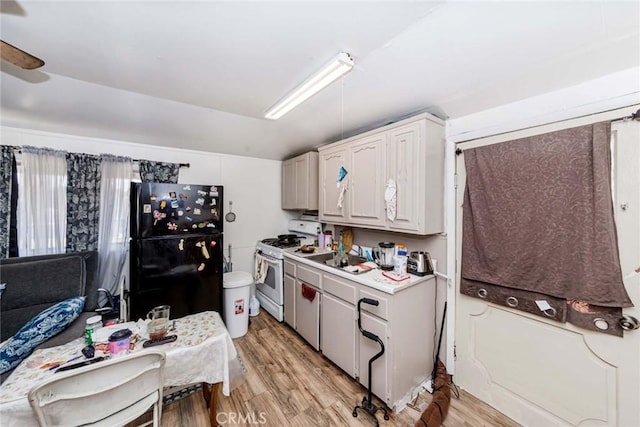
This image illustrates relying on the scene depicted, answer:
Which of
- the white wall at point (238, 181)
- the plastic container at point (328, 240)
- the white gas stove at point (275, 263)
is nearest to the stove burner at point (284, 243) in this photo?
the white gas stove at point (275, 263)

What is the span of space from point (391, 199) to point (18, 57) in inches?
93.3

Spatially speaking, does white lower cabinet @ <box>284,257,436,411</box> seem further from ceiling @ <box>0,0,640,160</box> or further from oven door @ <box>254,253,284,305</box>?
ceiling @ <box>0,0,640,160</box>

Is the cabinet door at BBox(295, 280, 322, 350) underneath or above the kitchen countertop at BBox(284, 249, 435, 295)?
underneath

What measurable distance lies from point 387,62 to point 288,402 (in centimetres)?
255

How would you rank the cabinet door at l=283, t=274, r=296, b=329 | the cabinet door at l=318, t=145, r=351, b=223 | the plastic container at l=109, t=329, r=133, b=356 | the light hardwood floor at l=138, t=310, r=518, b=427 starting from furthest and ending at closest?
the cabinet door at l=283, t=274, r=296, b=329 < the cabinet door at l=318, t=145, r=351, b=223 < the light hardwood floor at l=138, t=310, r=518, b=427 < the plastic container at l=109, t=329, r=133, b=356

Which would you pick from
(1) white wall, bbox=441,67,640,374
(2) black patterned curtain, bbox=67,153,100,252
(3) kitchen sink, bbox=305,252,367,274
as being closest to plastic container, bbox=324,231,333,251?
(3) kitchen sink, bbox=305,252,367,274

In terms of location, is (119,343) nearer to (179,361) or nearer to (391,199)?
(179,361)

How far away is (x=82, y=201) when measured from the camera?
2387mm

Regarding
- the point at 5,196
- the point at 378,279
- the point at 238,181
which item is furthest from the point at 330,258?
the point at 5,196

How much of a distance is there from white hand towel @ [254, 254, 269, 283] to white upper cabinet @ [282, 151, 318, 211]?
902mm

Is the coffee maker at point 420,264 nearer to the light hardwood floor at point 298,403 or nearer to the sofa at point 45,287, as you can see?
the light hardwood floor at point 298,403

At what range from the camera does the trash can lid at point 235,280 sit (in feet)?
8.90

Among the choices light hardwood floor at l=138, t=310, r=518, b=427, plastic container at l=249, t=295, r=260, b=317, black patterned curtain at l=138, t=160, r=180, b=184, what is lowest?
light hardwood floor at l=138, t=310, r=518, b=427

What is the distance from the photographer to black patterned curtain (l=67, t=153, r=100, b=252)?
233 cm
